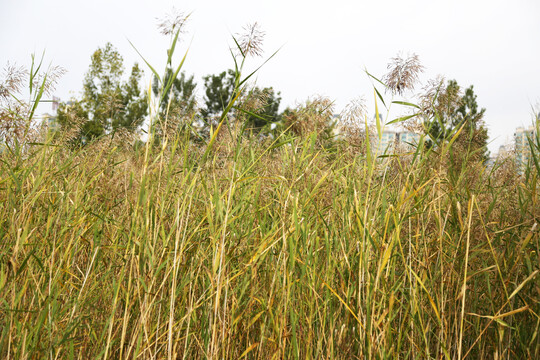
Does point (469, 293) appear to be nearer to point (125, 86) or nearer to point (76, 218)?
point (76, 218)

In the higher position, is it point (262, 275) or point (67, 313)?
point (262, 275)

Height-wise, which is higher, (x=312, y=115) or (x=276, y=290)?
(x=312, y=115)

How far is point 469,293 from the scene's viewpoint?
1.69 meters

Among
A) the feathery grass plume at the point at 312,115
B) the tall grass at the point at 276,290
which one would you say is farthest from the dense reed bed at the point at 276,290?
the feathery grass plume at the point at 312,115

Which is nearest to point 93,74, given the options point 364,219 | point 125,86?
point 125,86

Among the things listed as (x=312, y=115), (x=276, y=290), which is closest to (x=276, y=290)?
(x=276, y=290)

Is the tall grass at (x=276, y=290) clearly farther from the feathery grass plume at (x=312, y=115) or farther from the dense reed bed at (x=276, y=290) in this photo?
the feathery grass plume at (x=312, y=115)

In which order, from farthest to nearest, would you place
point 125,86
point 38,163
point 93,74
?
point 125,86, point 93,74, point 38,163

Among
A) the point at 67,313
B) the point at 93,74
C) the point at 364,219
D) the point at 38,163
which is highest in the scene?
the point at 93,74

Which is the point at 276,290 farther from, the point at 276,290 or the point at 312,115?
the point at 312,115

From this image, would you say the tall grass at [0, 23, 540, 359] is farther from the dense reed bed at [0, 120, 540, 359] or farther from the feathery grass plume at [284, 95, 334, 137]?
the feathery grass plume at [284, 95, 334, 137]

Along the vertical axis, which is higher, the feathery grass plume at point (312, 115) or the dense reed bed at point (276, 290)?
the feathery grass plume at point (312, 115)

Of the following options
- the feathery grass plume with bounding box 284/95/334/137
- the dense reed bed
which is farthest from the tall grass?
the feathery grass plume with bounding box 284/95/334/137

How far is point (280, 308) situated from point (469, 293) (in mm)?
799
